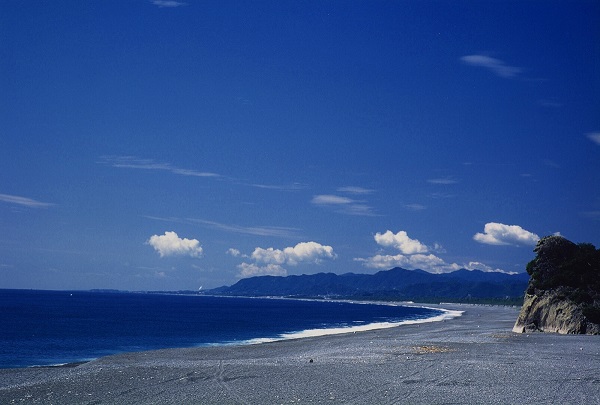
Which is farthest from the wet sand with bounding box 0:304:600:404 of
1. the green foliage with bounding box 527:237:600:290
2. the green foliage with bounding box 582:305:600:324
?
the green foliage with bounding box 527:237:600:290

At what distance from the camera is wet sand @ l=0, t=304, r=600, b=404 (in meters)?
20.3

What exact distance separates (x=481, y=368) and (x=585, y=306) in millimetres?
29304

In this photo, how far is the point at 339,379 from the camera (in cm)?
2453

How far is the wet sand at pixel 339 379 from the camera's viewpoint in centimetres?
2031

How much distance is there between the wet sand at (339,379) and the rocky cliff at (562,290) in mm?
15177

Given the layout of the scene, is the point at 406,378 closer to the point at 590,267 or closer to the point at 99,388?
the point at 99,388

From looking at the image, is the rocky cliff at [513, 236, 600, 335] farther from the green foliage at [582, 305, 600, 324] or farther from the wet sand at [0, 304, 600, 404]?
the wet sand at [0, 304, 600, 404]

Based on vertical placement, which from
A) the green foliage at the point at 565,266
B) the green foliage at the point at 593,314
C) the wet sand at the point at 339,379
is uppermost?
the green foliage at the point at 565,266

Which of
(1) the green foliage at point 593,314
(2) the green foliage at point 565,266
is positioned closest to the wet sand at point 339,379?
(1) the green foliage at point 593,314

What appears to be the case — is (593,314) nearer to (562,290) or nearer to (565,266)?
(562,290)

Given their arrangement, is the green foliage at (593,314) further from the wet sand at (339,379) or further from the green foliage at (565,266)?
the wet sand at (339,379)

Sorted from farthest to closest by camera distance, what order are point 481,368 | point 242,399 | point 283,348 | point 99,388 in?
point 283,348, point 481,368, point 99,388, point 242,399

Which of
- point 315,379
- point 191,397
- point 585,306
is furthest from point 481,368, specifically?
point 585,306

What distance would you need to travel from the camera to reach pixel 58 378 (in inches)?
1072
